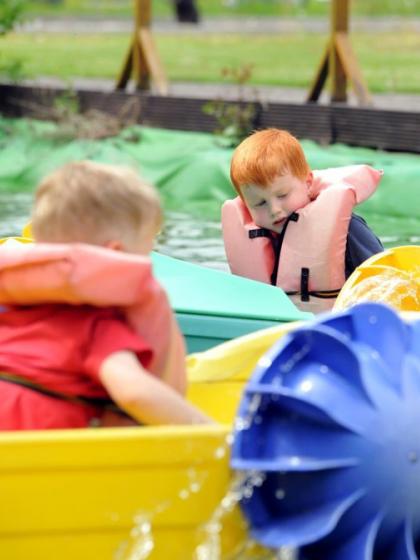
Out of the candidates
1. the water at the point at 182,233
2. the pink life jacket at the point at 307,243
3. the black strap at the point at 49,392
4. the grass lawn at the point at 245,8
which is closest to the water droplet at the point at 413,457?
the black strap at the point at 49,392

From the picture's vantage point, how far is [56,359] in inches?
72.3

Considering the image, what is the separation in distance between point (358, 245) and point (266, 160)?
0.48 metres

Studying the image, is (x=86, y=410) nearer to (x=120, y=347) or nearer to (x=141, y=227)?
(x=120, y=347)

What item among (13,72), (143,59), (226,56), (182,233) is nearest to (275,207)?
(182,233)

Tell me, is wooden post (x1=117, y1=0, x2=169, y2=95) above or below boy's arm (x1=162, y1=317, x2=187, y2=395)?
below

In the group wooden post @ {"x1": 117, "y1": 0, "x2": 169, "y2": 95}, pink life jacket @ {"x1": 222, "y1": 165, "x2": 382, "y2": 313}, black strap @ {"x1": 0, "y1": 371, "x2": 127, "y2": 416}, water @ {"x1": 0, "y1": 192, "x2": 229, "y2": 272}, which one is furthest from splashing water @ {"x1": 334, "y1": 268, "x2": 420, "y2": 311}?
wooden post @ {"x1": 117, "y1": 0, "x2": 169, "y2": 95}

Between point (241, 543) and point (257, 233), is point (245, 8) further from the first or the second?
point (241, 543)

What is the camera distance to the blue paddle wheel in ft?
5.70

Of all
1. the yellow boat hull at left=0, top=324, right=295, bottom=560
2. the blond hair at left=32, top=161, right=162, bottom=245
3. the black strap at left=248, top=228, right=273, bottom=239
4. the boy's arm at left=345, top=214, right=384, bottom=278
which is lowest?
the boy's arm at left=345, top=214, right=384, bottom=278

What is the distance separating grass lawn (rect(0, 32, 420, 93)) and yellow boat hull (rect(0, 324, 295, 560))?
7932mm

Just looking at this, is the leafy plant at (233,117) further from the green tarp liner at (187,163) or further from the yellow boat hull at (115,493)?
the yellow boat hull at (115,493)

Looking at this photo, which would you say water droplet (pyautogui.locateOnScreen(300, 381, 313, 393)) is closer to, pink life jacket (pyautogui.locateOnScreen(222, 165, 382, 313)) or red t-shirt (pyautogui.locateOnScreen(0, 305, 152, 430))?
red t-shirt (pyautogui.locateOnScreen(0, 305, 152, 430))

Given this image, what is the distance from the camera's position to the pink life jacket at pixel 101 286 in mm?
1819

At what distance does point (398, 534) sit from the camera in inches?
70.9
